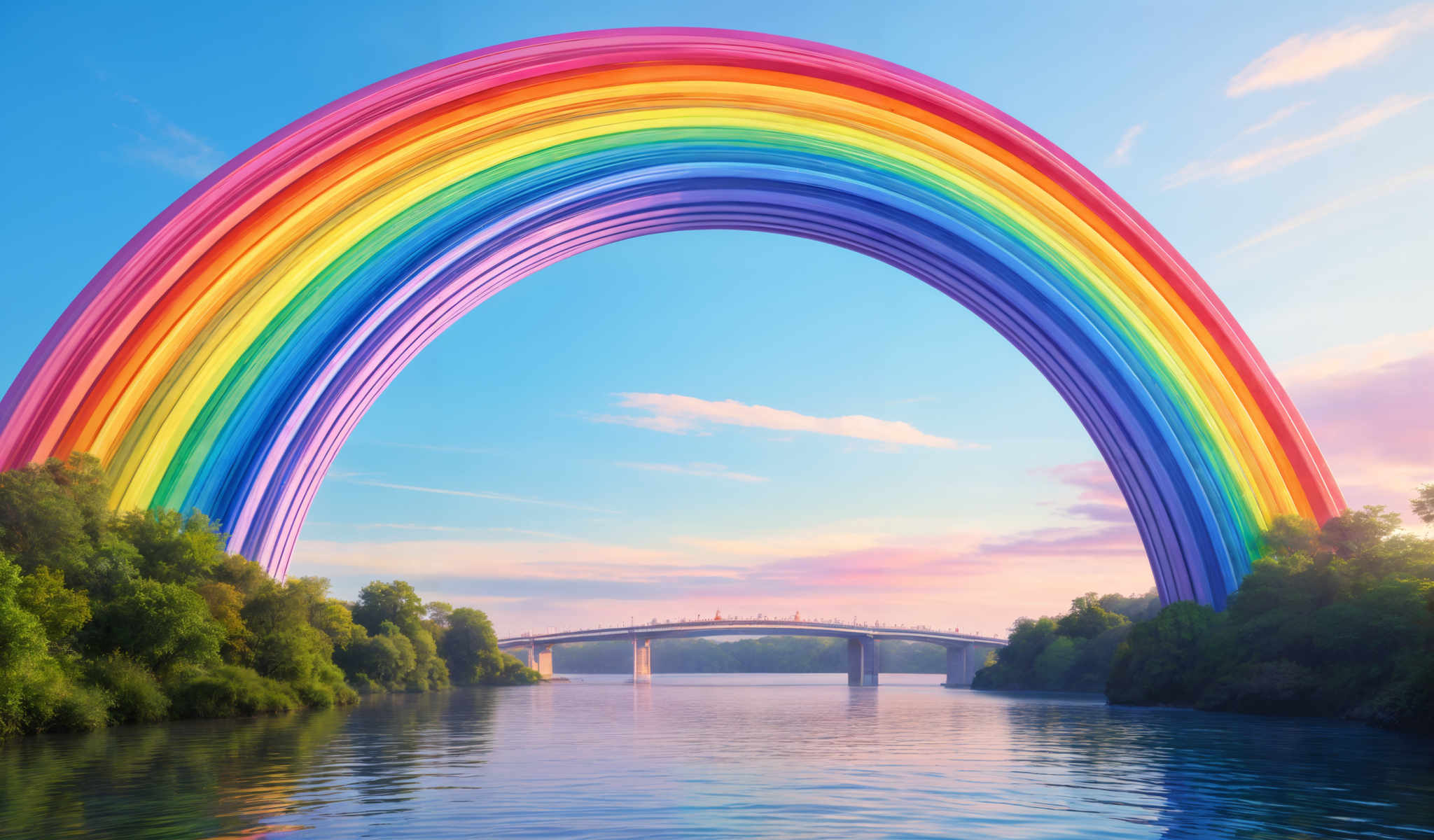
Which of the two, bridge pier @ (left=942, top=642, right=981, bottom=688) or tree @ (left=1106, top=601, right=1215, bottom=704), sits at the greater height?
tree @ (left=1106, top=601, right=1215, bottom=704)

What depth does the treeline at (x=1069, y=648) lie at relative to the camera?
282ft

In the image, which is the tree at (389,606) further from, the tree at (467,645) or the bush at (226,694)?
the bush at (226,694)

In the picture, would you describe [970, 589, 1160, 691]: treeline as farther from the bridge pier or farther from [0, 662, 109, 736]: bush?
[0, 662, 109, 736]: bush

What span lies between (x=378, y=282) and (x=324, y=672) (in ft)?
70.6

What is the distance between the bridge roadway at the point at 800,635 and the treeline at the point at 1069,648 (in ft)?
68.8

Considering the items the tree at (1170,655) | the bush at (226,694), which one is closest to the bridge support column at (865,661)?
the tree at (1170,655)

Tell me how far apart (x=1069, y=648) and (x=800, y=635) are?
5219 cm

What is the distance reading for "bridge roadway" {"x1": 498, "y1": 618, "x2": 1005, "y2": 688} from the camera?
438ft

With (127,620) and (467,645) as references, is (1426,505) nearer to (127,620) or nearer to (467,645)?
(127,620)

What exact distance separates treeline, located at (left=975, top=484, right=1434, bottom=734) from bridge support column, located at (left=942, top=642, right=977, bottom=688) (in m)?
80.6

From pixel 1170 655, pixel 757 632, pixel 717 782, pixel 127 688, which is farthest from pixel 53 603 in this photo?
pixel 757 632

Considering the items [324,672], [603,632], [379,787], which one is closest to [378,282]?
[324,672]

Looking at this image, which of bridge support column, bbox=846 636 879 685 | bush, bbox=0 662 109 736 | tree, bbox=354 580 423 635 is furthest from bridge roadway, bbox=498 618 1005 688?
bush, bbox=0 662 109 736

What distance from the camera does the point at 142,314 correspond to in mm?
37250
